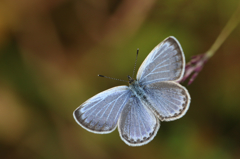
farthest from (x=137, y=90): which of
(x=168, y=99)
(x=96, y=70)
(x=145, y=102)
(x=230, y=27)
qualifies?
(x=230, y=27)

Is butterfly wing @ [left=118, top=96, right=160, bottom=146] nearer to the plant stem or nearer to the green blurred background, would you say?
the green blurred background

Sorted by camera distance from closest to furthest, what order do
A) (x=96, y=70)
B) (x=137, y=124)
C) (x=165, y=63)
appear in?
(x=165, y=63) < (x=137, y=124) < (x=96, y=70)

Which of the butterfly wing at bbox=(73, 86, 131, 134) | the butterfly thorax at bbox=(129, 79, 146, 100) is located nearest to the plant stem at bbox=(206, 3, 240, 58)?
the butterfly thorax at bbox=(129, 79, 146, 100)

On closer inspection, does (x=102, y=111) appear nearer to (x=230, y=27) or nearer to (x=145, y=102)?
(x=145, y=102)

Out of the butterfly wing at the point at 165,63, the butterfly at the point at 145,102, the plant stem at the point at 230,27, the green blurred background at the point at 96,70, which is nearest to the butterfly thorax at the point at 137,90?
the butterfly at the point at 145,102

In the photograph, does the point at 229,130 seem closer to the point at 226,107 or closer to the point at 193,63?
the point at 226,107

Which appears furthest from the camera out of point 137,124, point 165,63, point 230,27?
point 230,27

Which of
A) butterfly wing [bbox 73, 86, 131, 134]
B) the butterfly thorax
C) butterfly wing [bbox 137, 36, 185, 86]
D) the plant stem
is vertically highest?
the plant stem
